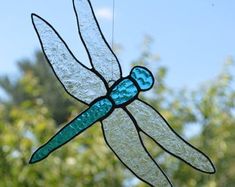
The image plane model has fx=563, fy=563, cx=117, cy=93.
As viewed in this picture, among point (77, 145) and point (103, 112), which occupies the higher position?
point (103, 112)

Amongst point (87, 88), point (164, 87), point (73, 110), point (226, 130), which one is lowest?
point (226, 130)

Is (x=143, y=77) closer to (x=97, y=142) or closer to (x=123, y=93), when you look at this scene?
(x=123, y=93)

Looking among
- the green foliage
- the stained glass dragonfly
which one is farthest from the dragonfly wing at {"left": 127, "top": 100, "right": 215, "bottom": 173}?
the green foliage

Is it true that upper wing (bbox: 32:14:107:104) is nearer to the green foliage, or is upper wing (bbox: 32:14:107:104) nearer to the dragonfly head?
the dragonfly head

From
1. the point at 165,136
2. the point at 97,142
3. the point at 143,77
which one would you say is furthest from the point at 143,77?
the point at 97,142

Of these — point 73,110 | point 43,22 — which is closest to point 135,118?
point 43,22

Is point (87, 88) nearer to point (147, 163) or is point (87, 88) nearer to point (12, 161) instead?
point (147, 163)
